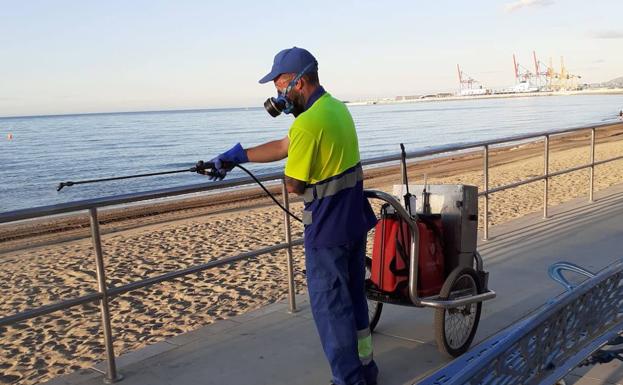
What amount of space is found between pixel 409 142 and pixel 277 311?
111 feet

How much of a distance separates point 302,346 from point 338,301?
3.62ft

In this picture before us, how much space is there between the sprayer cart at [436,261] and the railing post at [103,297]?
59.0 inches

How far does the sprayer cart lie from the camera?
354cm

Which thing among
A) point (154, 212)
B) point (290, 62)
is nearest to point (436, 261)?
point (290, 62)

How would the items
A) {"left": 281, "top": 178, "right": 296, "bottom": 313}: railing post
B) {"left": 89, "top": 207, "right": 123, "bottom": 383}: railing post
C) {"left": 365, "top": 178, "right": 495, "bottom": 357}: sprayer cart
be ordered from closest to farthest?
{"left": 89, "top": 207, "right": 123, "bottom": 383}: railing post
{"left": 365, "top": 178, "right": 495, "bottom": 357}: sprayer cart
{"left": 281, "top": 178, "right": 296, "bottom": 313}: railing post

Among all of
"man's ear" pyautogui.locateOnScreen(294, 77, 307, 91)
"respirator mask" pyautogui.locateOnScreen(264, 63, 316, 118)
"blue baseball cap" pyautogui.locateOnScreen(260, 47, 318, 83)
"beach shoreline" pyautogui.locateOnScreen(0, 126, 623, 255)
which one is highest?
"blue baseball cap" pyautogui.locateOnScreen(260, 47, 318, 83)

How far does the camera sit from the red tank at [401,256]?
3566 millimetres

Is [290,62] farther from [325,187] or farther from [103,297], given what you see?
[103,297]

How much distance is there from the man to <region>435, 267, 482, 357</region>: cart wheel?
700 millimetres

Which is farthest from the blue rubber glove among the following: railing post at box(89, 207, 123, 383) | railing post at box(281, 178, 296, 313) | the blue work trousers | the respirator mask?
railing post at box(281, 178, 296, 313)

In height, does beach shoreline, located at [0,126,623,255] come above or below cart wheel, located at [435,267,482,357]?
below

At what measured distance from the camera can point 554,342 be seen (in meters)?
2.29

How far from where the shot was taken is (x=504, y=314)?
442 centimetres

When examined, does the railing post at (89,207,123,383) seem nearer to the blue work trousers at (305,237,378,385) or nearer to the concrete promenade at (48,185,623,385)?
the concrete promenade at (48,185,623,385)
